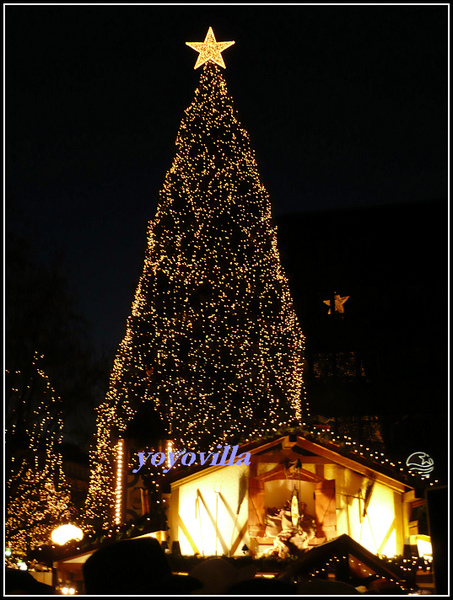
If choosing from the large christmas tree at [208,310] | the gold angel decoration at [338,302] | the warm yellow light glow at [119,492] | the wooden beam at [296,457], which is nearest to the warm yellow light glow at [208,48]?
the large christmas tree at [208,310]

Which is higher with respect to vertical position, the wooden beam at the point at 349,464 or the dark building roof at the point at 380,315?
the dark building roof at the point at 380,315

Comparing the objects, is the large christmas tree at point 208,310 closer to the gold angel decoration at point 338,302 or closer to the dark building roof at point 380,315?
the dark building roof at point 380,315

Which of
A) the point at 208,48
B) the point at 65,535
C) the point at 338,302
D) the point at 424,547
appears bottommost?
the point at 424,547

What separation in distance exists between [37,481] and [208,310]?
7125mm

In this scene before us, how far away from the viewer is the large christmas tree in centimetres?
1877

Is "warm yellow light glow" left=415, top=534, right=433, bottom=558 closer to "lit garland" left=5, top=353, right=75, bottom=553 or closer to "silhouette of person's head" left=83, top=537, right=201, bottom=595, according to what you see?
"silhouette of person's head" left=83, top=537, right=201, bottom=595

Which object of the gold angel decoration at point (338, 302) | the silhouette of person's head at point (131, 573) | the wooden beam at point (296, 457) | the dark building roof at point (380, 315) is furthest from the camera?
the gold angel decoration at point (338, 302)

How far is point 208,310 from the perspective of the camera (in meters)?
19.4

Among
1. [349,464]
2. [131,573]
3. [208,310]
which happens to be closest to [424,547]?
[349,464]

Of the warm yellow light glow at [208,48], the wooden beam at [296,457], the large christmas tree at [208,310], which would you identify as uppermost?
the warm yellow light glow at [208,48]

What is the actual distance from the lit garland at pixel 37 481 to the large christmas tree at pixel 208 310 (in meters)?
1.32

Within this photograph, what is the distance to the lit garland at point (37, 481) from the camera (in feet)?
59.2

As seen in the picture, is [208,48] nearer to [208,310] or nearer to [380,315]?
[208,310]

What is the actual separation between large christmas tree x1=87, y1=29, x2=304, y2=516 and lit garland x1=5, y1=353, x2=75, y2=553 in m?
1.32
